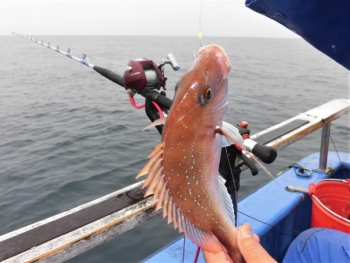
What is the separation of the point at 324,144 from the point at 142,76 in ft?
8.72

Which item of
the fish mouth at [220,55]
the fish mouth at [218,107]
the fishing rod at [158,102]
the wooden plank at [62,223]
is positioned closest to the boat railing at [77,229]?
the wooden plank at [62,223]

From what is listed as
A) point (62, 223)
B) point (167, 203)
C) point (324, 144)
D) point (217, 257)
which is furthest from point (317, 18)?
point (324, 144)

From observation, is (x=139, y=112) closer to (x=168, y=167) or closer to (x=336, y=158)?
(x=336, y=158)

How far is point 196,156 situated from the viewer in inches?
44.3

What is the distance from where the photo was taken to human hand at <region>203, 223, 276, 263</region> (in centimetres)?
119

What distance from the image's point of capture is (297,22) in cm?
104

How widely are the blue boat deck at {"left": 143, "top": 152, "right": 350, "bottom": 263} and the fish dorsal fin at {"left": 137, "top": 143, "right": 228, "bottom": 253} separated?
3.80 feet

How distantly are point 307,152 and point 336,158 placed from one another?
158 inches

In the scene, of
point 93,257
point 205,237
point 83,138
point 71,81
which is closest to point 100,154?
point 83,138

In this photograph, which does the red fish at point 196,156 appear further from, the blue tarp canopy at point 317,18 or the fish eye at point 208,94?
the blue tarp canopy at point 317,18

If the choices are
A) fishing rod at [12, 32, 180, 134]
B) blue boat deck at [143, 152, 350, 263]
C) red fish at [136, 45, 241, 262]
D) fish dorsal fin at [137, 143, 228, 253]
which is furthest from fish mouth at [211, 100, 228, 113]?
blue boat deck at [143, 152, 350, 263]

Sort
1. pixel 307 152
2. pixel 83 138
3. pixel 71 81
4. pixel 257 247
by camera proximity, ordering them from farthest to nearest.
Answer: pixel 71 81 < pixel 83 138 < pixel 307 152 < pixel 257 247

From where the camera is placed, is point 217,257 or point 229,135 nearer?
point 229,135

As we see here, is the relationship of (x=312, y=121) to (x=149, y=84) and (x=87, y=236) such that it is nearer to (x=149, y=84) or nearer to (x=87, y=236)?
(x=149, y=84)
